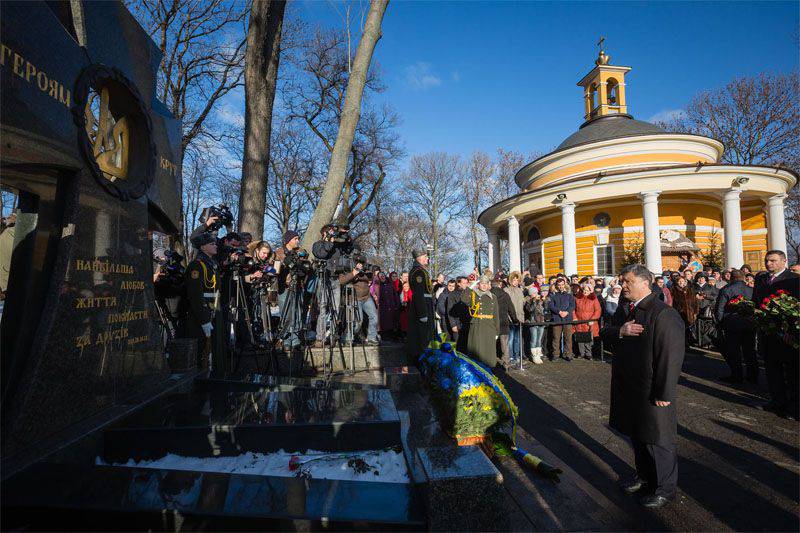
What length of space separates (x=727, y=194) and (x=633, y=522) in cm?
2206

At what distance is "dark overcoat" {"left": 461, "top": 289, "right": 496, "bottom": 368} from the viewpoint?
320 inches

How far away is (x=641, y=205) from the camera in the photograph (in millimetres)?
22266

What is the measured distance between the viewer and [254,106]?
31.3ft

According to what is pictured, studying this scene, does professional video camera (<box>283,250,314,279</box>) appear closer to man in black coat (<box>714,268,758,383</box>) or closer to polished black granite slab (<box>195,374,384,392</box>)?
polished black granite slab (<box>195,374,384,392</box>)

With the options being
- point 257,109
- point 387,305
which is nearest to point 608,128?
point 387,305

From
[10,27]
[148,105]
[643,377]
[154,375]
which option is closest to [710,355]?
[643,377]

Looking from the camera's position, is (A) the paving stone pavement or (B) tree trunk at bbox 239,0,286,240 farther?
(B) tree trunk at bbox 239,0,286,240

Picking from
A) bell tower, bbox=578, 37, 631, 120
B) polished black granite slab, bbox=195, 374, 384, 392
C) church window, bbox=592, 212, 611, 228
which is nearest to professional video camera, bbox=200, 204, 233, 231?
polished black granite slab, bbox=195, 374, 384, 392

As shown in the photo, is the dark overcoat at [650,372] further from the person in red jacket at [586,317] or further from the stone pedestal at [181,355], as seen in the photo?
the person in red jacket at [586,317]

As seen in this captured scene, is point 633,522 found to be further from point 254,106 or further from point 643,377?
point 254,106

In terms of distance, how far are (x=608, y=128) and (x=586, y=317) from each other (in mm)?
21628

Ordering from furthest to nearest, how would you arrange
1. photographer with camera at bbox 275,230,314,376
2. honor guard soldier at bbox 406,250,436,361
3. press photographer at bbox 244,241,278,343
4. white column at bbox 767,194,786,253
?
1. white column at bbox 767,194,786,253
2. honor guard soldier at bbox 406,250,436,361
3. photographer with camera at bbox 275,230,314,376
4. press photographer at bbox 244,241,278,343

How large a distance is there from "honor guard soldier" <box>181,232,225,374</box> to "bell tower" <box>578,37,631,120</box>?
30.9 metres

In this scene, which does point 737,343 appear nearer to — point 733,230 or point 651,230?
point 651,230
